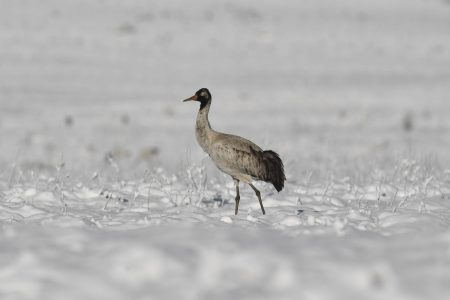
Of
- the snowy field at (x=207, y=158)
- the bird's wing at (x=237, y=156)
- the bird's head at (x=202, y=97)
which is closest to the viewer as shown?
the snowy field at (x=207, y=158)

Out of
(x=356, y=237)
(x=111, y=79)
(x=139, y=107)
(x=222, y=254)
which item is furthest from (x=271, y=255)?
(x=111, y=79)

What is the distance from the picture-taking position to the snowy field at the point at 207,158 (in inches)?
189

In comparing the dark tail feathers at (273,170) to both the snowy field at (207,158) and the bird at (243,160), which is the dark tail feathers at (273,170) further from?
the snowy field at (207,158)

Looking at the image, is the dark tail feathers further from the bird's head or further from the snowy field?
→ the bird's head

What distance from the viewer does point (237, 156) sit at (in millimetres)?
8039

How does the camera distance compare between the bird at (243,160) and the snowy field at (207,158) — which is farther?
the bird at (243,160)

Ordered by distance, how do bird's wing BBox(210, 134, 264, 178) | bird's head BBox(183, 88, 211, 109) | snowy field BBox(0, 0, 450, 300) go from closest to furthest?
snowy field BBox(0, 0, 450, 300) → bird's wing BBox(210, 134, 264, 178) → bird's head BBox(183, 88, 211, 109)

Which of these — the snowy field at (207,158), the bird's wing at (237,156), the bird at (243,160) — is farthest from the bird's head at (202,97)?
the snowy field at (207,158)

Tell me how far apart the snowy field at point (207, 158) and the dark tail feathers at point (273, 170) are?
1.05ft

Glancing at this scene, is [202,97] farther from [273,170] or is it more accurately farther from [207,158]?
[207,158]

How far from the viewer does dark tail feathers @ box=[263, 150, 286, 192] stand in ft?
26.7

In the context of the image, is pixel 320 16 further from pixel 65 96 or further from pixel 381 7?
pixel 65 96

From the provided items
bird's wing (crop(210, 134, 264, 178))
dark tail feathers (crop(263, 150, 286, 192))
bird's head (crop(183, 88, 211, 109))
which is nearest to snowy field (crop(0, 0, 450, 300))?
dark tail feathers (crop(263, 150, 286, 192))

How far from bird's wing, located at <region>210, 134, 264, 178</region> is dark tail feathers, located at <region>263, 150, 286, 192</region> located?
81mm
